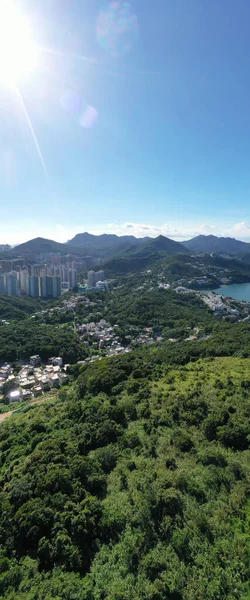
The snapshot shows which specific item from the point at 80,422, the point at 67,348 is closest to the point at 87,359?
the point at 67,348

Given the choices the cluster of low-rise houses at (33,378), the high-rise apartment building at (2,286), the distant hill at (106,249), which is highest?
the distant hill at (106,249)

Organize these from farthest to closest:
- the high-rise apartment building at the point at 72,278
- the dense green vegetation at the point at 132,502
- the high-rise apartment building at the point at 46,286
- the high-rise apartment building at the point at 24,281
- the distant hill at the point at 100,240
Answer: the distant hill at the point at 100,240
the high-rise apartment building at the point at 72,278
the high-rise apartment building at the point at 46,286
the high-rise apartment building at the point at 24,281
the dense green vegetation at the point at 132,502

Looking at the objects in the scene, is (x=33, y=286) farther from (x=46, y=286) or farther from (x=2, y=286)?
(x=2, y=286)

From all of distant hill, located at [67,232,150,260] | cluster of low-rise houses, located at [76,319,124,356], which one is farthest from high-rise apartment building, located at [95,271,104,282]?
distant hill, located at [67,232,150,260]

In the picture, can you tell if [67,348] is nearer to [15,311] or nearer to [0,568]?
[15,311]

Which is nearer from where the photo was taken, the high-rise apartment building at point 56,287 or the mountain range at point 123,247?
the high-rise apartment building at point 56,287

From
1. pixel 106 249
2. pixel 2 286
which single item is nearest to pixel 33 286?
pixel 2 286

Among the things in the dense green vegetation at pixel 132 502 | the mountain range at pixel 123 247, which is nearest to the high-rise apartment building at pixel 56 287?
the mountain range at pixel 123 247

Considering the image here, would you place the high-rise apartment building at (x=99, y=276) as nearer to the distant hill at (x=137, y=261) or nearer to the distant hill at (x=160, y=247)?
the distant hill at (x=137, y=261)
